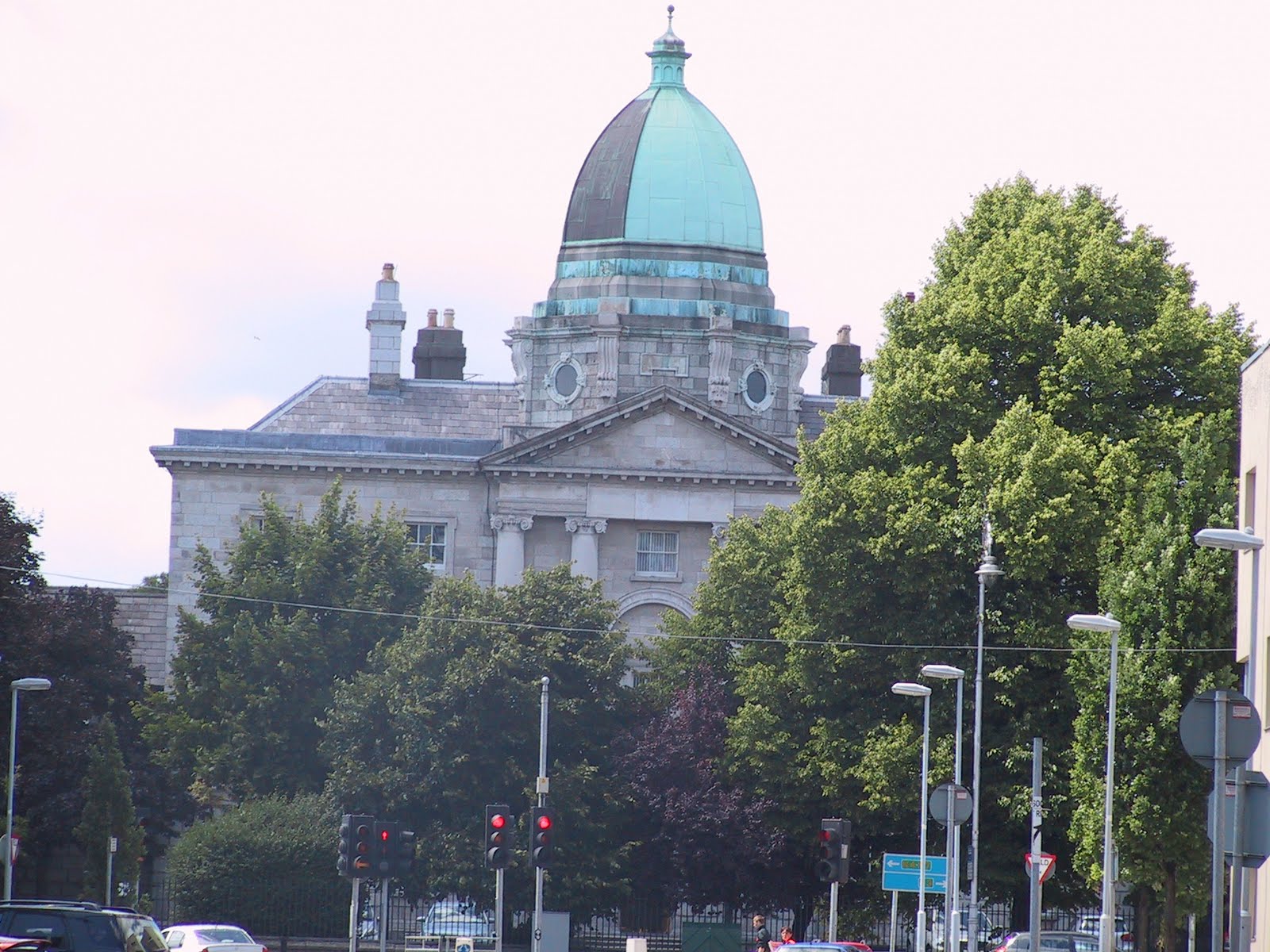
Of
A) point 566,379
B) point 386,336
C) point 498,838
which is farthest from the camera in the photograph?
point 386,336

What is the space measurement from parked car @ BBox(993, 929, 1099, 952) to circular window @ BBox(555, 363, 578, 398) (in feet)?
146

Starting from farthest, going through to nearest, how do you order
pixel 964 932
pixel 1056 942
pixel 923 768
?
pixel 964 932
pixel 1056 942
pixel 923 768

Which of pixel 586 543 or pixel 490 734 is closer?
pixel 490 734

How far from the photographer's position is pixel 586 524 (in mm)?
89312

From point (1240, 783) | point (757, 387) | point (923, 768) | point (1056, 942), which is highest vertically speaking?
point (757, 387)

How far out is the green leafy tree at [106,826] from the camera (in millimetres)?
67750

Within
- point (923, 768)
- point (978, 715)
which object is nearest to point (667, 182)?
point (923, 768)

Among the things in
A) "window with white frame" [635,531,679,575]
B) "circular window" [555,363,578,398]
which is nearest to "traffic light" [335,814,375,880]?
"window with white frame" [635,531,679,575]

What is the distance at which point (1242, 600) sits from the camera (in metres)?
40.8

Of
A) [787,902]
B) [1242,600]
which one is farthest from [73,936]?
[787,902]

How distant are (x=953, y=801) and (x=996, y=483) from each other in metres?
8.34

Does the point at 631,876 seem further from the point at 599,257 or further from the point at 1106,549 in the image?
the point at 599,257

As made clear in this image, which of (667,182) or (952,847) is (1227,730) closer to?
(952,847)

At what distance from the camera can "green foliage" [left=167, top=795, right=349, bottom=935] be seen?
6719 cm
